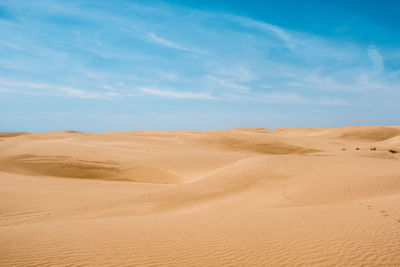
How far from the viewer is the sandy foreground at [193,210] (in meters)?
3.81

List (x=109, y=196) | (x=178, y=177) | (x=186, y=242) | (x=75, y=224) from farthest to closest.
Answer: (x=178, y=177)
(x=109, y=196)
(x=75, y=224)
(x=186, y=242)

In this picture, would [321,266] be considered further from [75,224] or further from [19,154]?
[19,154]

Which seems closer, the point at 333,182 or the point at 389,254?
the point at 389,254

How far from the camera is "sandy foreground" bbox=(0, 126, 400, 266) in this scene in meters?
3.81

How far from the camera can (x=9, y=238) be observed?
14.4ft

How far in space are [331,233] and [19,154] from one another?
19073 mm

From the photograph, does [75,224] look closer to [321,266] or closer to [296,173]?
[321,266]

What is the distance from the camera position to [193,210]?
8.41 m

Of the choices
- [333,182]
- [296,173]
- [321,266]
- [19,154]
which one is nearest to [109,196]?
[296,173]

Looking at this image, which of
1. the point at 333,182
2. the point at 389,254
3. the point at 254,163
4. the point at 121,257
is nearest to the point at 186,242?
the point at 121,257

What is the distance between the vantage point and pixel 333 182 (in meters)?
9.79

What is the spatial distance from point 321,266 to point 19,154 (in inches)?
766

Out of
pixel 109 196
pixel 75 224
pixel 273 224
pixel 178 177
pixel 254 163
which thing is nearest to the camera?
pixel 273 224

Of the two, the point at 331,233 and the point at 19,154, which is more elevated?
the point at 19,154
